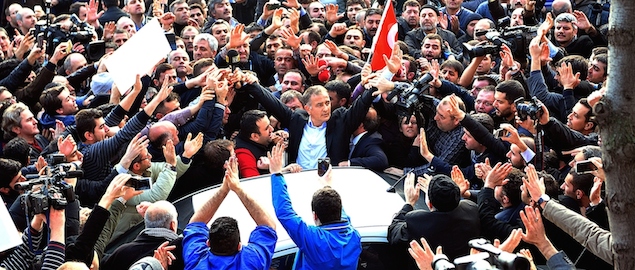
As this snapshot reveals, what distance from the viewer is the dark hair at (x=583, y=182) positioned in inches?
277

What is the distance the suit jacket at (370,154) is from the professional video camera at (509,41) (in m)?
1.74

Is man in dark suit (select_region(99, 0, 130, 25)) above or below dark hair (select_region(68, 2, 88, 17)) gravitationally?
above

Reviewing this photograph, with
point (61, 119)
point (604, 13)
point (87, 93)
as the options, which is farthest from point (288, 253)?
point (604, 13)

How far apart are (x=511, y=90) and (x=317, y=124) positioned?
195 cm

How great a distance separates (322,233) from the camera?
6176 millimetres

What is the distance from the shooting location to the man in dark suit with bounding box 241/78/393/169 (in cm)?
916

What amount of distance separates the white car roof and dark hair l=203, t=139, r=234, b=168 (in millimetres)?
1093

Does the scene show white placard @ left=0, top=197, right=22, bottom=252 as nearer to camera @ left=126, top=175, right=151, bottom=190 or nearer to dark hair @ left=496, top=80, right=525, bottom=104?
camera @ left=126, top=175, right=151, bottom=190

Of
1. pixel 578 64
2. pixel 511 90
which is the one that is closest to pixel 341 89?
pixel 511 90

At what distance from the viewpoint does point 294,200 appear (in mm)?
6934

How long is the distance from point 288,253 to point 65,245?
4.95 feet

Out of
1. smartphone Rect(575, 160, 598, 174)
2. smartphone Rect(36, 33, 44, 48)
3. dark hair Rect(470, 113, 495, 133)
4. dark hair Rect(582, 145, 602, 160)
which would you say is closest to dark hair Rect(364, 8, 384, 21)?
smartphone Rect(36, 33, 44, 48)

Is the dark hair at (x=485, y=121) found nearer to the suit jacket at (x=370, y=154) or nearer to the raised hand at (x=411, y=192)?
the suit jacket at (x=370, y=154)

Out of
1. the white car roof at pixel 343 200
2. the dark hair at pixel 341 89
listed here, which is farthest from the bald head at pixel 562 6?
the white car roof at pixel 343 200
